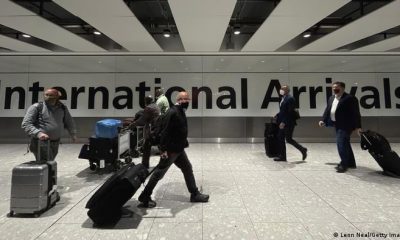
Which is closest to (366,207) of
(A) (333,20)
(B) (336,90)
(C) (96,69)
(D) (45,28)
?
(B) (336,90)

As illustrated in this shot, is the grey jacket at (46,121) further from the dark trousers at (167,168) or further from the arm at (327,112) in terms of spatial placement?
the arm at (327,112)

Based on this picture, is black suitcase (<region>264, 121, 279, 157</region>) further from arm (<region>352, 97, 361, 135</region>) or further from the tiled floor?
arm (<region>352, 97, 361, 135</region>)

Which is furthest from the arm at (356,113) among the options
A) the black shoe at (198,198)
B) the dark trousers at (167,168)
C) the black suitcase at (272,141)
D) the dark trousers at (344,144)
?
the dark trousers at (167,168)

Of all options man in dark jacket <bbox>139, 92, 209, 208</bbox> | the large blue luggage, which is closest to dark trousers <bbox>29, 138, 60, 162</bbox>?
the large blue luggage

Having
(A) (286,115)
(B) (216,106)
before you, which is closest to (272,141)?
(A) (286,115)

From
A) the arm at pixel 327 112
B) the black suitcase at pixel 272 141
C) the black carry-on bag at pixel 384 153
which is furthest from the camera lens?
the black suitcase at pixel 272 141

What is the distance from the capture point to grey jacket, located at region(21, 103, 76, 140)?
2.95 meters

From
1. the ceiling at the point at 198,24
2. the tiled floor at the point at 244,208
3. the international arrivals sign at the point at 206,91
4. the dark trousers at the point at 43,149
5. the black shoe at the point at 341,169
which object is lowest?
the tiled floor at the point at 244,208

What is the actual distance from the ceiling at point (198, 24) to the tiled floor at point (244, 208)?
10.3ft

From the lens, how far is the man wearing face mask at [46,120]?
9.70ft

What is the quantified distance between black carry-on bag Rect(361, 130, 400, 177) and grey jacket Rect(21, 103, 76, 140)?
5.08 meters

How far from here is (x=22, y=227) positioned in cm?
234

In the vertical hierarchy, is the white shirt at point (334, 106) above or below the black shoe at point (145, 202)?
above

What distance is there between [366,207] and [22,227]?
3.87 meters
